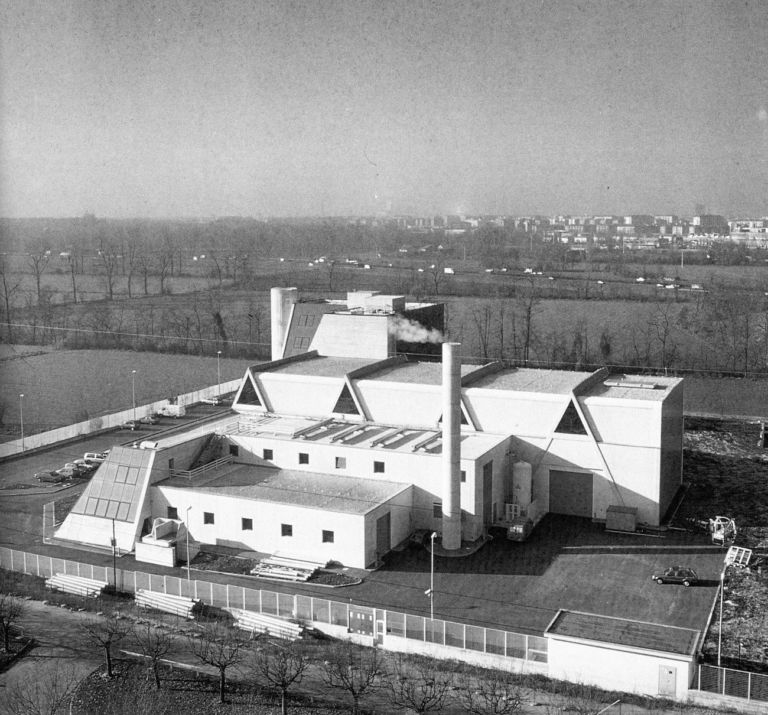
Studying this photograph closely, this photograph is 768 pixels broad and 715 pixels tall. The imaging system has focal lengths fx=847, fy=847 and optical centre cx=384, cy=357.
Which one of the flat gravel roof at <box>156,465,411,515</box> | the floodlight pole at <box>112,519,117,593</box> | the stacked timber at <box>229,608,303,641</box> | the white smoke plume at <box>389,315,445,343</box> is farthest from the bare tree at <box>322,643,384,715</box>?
the white smoke plume at <box>389,315,445,343</box>

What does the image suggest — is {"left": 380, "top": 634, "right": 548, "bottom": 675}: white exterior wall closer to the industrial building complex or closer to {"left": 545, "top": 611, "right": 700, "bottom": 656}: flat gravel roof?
{"left": 545, "top": 611, "right": 700, "bottom": 656}: flat gravel roof

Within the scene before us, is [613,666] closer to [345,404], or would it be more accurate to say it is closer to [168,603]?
[168,603]

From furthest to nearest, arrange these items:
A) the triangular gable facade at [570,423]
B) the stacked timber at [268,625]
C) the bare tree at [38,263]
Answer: the bare tree at [38,263] < the triangular gable facade at [570,423] < the stacked timber at [268,625]

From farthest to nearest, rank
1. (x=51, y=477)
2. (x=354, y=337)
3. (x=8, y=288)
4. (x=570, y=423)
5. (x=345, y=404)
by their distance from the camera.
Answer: (x=8, y=288), (x=354, y=337), (x=345, y=404), (x=51, y=477), (x=570, y=423)

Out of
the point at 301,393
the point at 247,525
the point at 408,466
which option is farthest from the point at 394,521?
the point at 301,393

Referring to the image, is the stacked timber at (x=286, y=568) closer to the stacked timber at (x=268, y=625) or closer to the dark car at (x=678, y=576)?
the stacked timber at (x=268, y=625)

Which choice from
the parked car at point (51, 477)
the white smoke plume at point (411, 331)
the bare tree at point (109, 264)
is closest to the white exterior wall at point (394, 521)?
the white smoke plume at point (411, 331)
